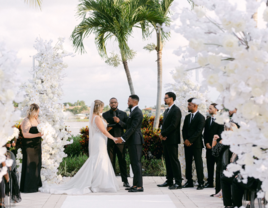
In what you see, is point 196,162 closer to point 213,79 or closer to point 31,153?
point 31,153

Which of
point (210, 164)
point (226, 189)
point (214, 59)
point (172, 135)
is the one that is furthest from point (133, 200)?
point (214, 59)

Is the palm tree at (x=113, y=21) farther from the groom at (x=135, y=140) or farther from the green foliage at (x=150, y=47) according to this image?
the groom at (x=135, y=140)

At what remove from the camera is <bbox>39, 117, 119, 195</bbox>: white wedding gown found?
21.8 ft

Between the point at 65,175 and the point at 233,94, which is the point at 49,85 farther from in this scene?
the point at 233,94

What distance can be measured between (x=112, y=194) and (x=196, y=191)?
179 cm

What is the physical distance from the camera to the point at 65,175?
8719 millimetres

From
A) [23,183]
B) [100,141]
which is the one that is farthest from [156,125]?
[23,183]

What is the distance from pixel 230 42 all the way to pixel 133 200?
4570mm

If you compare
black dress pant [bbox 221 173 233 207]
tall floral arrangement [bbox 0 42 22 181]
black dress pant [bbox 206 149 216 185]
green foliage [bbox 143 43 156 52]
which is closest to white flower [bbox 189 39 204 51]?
tall floral arrangement [bbox 0 42 22 181]

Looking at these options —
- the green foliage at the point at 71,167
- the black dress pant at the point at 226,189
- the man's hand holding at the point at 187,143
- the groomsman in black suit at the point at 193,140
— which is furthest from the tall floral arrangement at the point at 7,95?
the green foliage at the point at 71,167

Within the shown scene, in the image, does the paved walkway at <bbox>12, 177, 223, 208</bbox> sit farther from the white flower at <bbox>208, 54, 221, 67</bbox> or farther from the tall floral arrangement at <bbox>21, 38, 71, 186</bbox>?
the white flower at <bbox>208, 54, 221, 67</bbox>

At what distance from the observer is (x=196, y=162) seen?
23.0ft

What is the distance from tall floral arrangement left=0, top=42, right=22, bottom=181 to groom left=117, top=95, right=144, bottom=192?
3.76 metres

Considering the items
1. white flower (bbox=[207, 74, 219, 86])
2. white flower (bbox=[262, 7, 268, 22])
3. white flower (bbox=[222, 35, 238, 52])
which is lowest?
white flower (bbox=[207, 74, 219, 86])
